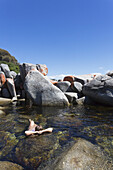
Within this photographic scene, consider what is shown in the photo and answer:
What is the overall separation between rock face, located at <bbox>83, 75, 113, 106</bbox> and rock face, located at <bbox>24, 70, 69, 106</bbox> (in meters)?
2.75

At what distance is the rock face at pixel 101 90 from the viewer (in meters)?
9.49

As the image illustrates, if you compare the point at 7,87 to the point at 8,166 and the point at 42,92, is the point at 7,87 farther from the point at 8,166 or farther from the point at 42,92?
the point at 8,166

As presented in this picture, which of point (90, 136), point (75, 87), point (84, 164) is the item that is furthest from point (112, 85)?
point (84, 164)

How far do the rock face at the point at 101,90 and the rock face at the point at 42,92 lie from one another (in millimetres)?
2752

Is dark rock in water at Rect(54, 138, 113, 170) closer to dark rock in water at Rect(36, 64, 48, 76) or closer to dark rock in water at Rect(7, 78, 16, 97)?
dark rock in water at Rect(7, 78, 16, 97)

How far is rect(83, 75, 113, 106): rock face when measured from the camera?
9.49 meters

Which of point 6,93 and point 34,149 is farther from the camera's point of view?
point 6,93

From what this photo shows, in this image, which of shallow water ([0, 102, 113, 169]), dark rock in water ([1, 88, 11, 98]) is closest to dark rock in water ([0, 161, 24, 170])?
shallow water ([0, 102, 113, 169])

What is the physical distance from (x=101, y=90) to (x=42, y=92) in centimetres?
551

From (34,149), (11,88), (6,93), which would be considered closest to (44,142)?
(34,149)

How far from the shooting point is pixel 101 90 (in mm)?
10008

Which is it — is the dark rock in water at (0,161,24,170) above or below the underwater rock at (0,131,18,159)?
above

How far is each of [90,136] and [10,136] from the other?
10.6ft

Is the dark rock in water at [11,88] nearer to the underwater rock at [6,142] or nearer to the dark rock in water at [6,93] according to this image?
the dark rock in water at [6,93]
